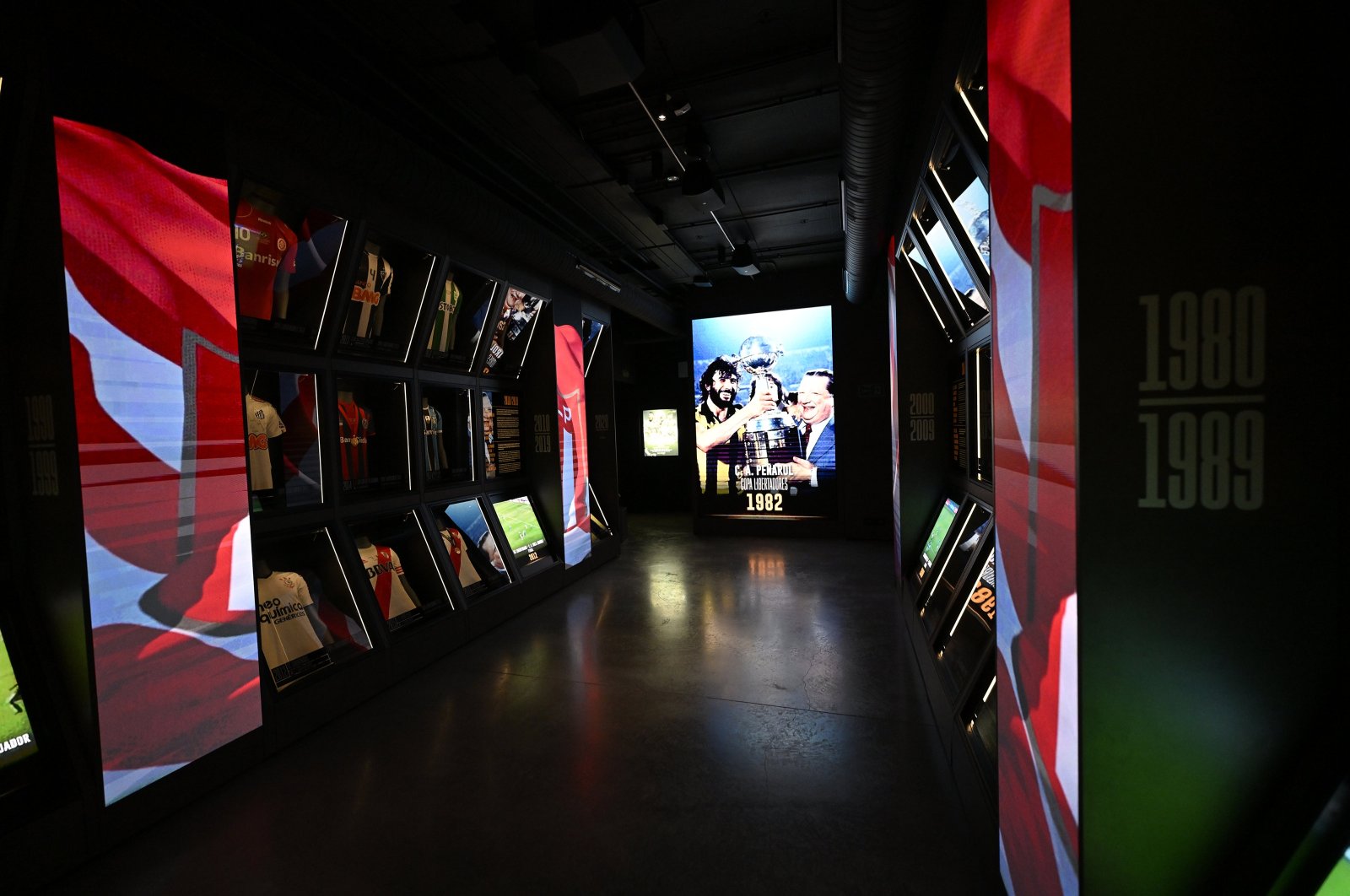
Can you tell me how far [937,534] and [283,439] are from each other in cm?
449

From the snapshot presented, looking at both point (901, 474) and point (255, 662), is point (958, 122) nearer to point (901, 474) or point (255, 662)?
point (901, 474)

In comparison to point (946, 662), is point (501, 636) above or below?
below

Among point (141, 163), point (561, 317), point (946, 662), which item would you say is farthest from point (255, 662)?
point (561, 317)

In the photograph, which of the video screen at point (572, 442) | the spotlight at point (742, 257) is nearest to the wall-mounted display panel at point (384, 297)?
the video screen at point (572, 442)

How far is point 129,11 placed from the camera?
2.04 metres

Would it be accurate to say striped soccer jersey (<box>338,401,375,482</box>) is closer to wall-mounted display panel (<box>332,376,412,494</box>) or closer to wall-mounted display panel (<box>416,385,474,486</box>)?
wall-mounted display panel (<box>332,376,412,494</box>)

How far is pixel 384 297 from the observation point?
3908 millimetres

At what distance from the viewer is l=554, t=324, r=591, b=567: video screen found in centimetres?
559

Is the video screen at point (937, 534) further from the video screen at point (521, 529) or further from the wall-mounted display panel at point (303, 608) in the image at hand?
the wall-mounted display panel at point (303, 608)

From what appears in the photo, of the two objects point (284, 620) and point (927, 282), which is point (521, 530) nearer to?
point (284, 620)

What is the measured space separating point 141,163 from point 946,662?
427 cm

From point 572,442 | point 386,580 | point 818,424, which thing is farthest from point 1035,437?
point 818,424

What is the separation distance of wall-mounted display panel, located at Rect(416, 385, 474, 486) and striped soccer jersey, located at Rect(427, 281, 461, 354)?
1.09ft

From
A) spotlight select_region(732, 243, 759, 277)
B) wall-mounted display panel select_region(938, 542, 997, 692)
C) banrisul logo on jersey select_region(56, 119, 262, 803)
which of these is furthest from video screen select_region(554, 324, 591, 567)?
wall-mounted display panel select_region(938, 542, 997, 692)
